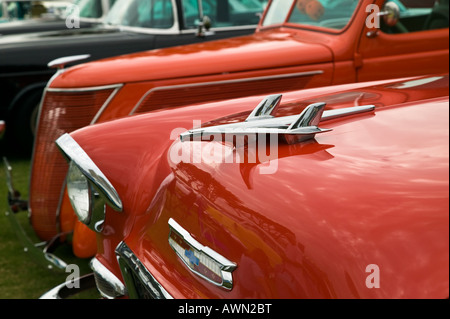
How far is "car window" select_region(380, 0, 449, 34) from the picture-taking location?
9.34ft

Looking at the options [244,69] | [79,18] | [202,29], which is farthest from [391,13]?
[79,18]

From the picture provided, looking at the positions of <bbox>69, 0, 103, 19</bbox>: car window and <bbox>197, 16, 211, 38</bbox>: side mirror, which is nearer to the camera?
<bbox>197, 16, 211, 38</bbox>: side mirror

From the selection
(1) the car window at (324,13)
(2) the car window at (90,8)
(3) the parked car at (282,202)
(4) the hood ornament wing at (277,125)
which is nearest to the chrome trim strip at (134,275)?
(3) the parked car at (282,202)

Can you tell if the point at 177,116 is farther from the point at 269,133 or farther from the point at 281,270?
the point at 281,270

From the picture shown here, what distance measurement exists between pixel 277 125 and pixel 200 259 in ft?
1.16

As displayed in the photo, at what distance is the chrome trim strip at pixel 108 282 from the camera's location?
1.67m

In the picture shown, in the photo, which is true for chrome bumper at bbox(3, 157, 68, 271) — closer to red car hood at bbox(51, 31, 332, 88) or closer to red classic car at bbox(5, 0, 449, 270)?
red classic car at bbox(5, 0, 449, 270)

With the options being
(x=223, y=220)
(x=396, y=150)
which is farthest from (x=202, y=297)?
(x=396, y=150)

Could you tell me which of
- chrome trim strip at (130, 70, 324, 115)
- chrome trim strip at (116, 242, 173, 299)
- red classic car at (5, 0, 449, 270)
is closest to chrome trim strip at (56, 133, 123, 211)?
chrome trim strip at (116, 242, 173, 299)

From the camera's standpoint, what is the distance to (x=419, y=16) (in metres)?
2.93

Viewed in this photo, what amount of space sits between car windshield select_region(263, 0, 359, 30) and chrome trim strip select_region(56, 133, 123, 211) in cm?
184

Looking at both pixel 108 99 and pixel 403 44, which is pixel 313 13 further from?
pixel 108 99
